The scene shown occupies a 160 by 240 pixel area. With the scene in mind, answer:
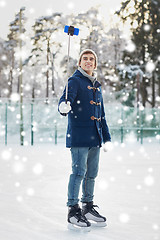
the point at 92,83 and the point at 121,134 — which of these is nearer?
the point at 92,83

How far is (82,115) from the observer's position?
14.0 feet

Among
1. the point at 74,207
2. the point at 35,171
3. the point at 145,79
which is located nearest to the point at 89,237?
the point at 74,207

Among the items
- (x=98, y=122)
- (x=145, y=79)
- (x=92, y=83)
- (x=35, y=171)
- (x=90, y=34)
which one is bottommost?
(x=35, y=171)

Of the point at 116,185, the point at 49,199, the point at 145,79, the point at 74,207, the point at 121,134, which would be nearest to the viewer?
the point at 74,207

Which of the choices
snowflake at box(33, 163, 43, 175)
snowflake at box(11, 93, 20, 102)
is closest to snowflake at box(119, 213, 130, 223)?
snowflake at box(33, 163, 43, 175)

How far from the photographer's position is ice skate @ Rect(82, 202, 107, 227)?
14.3ft

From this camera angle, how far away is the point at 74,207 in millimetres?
4250

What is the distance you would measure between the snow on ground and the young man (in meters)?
0.25

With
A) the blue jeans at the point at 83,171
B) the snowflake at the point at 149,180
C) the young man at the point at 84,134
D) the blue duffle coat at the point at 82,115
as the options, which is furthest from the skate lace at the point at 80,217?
the snowflake at the point at 149,180

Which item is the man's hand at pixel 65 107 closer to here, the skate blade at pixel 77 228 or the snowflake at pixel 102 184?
A: the skate blade at pixel 77 228

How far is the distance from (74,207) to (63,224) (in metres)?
0.31

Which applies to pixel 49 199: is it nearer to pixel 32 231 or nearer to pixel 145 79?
pixel 32 231

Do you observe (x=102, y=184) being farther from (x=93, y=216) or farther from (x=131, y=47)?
(x=131, y=47)

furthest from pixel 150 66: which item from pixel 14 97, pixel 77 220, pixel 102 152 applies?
pixel 77 220
